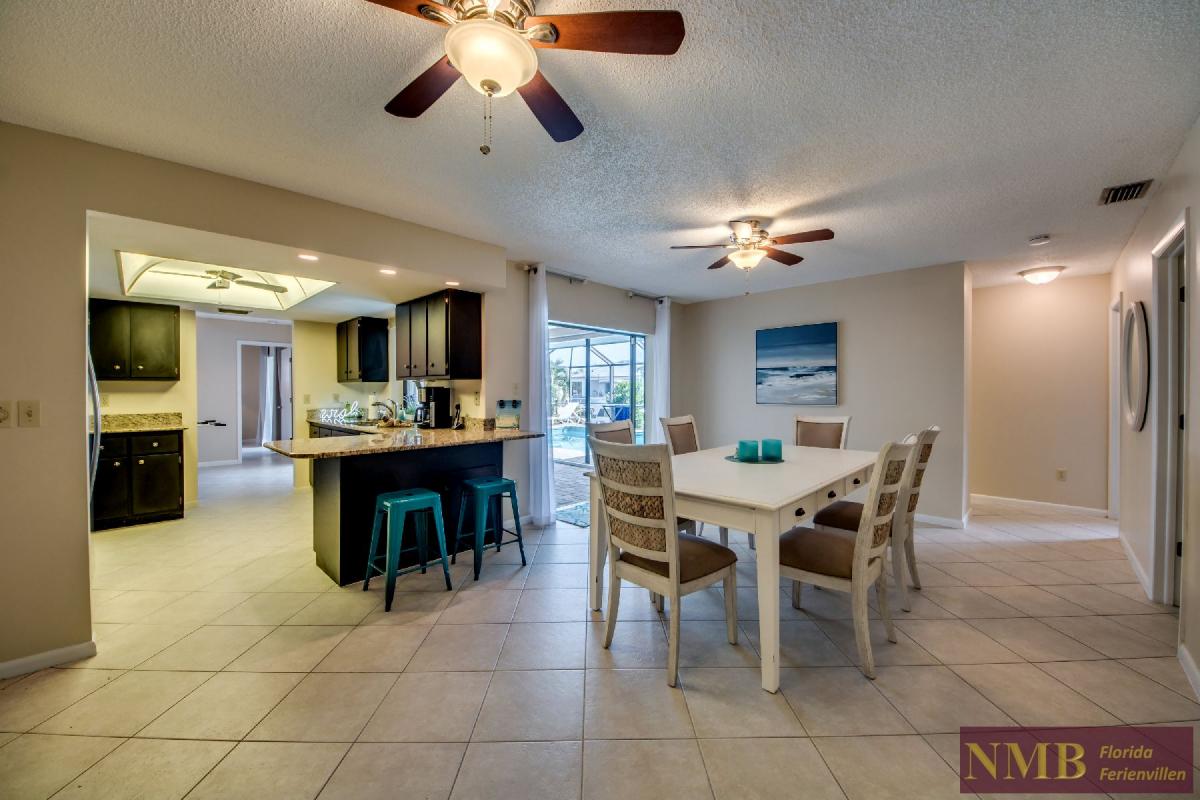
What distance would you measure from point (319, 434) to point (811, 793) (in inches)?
228

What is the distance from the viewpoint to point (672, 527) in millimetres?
1951

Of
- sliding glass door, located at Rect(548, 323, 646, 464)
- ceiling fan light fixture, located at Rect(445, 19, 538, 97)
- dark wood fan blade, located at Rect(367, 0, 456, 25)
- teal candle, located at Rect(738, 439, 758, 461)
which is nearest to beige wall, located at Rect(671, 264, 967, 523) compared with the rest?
sliding glass door, located at Rect(548, 323, 646, 464)

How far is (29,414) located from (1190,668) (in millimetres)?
5148

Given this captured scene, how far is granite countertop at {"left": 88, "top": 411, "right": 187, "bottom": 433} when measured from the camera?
4.30 meters

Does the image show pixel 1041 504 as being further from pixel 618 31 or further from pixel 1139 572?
pixel 618 31

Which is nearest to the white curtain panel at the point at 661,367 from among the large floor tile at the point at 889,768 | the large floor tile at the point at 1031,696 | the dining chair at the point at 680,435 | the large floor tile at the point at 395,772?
the dining chair at the point at 680,435

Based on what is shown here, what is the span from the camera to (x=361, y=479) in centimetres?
298

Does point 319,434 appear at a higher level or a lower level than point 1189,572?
higher

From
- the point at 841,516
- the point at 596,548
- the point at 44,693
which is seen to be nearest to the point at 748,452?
the point at 841,516

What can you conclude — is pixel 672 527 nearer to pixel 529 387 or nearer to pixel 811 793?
pixel 811 793

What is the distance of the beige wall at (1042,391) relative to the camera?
176 inches

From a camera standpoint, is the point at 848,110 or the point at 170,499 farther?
the point at 170,499

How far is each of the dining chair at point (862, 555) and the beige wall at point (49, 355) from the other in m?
3.34

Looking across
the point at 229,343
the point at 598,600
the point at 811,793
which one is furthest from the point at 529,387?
the point at 229,343
